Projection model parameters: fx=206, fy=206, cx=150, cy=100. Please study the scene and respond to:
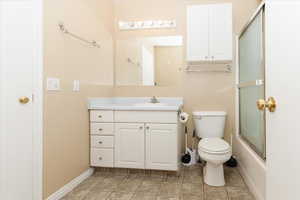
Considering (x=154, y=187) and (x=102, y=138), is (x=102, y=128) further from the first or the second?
(x=154, y=187)

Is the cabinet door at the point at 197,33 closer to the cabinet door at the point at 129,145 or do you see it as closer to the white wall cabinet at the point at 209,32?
the white wall cabinet at the point at 209,32

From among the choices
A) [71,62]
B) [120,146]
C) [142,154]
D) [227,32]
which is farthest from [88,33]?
[227,32]

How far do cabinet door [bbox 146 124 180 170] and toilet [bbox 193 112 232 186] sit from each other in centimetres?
30

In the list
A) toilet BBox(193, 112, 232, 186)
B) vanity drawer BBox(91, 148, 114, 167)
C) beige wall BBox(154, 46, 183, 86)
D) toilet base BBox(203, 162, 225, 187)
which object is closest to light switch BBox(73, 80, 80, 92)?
vanity drawer BBox(91, 148, 114, 167)

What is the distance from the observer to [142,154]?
238cm

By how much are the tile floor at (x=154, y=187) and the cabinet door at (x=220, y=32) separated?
1490 millimetres

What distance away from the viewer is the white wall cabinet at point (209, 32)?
105 inches

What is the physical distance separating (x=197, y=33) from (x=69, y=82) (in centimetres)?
174

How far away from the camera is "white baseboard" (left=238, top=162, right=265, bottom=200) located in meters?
1.81

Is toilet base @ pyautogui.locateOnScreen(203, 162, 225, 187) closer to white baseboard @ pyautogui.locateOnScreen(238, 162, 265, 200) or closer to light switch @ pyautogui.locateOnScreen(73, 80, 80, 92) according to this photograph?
white baseboard @ pyautogui.locateOnScreen(238, 162, 265, 200)

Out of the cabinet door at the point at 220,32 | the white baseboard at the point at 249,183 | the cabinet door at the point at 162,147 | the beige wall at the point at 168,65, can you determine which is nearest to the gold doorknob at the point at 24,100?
the cabinet door at the point at 162,147
